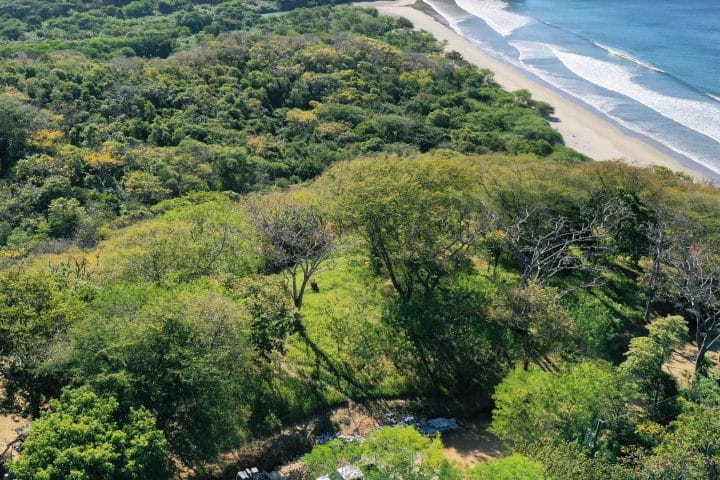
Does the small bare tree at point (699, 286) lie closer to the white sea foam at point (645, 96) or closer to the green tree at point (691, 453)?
the green tree at point (691, 453)

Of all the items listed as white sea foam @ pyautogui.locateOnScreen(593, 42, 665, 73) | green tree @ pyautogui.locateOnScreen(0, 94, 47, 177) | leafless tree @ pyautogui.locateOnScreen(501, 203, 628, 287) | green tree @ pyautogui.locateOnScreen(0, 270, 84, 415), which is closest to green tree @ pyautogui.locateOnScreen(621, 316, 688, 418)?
leafless tree @ pyautogui.locateOnScreen(501, 203, 628, 287)

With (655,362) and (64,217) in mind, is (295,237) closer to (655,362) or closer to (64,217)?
(655,362)

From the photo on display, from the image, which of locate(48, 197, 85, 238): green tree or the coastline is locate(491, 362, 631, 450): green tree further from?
locate(48, 197, 85, 238): green tree

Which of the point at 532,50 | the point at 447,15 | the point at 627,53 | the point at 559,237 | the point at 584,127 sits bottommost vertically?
the point at 559,237

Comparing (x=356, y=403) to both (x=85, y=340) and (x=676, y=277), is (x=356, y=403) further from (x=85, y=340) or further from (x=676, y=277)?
(x=676, y=277)

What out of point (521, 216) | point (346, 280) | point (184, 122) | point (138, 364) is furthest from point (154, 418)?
point (184, 122)

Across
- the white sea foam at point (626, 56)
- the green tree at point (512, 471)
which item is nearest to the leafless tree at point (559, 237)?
the green tree at point (512, 471)

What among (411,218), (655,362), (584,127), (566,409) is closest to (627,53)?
(584,127)
